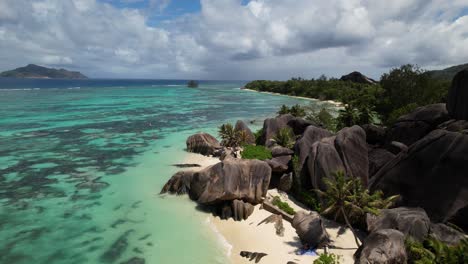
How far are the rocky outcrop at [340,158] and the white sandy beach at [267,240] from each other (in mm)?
4907

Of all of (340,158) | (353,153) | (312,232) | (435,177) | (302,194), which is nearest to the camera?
(312,232)

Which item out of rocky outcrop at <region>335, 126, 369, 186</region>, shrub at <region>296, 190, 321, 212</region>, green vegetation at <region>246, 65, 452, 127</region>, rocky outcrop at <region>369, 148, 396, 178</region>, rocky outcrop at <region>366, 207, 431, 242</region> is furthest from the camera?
green vegetation at <region>246, 65, 452, 127</region>

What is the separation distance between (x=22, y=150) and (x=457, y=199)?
5500cm

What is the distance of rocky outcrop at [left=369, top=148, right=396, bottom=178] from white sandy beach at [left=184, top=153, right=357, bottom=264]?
977 centimetres

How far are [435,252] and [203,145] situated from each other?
3174 centimetres

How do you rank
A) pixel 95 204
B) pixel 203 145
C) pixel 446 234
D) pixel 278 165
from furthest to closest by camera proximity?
pixel 203 145, pixel 278 165, pixel 95 204, pixel 446 234

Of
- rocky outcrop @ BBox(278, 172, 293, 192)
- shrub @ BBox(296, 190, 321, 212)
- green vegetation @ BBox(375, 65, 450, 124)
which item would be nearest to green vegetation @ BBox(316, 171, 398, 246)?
shrub @ BBox(296, 190, 321, 212)

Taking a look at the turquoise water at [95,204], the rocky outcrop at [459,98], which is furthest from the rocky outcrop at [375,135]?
the turquoise water at [95,204]

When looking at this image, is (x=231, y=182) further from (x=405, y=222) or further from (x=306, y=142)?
(x=405, y=222)

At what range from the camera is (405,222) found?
19500 millimetres

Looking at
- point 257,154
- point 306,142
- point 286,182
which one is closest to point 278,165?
point 286,182

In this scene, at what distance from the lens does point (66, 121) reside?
72.8 metres

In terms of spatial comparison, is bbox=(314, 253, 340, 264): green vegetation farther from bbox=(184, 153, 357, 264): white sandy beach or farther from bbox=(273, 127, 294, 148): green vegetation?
bbox=(273, 127, 294, 148): green vegetation

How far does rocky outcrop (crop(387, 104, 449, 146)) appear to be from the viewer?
109 ft
